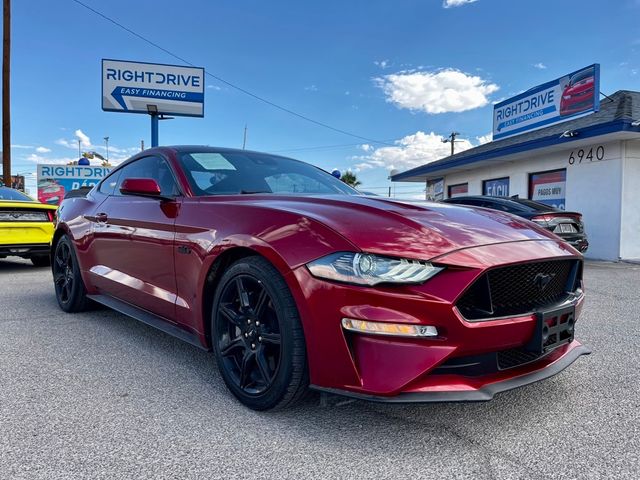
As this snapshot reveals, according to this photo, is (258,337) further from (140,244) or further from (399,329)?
(140,244)

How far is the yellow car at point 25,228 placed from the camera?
22.6 ft

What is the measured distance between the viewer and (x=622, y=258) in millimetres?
10672

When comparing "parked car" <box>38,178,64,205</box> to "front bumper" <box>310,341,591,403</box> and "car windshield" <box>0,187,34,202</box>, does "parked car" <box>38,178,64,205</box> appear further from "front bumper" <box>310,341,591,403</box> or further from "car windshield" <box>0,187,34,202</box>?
"front bumper" <box>310,341,591,403</box>

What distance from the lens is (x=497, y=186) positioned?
591 inches

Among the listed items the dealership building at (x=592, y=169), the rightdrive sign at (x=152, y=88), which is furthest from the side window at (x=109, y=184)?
the rightdrive sign at (x=152, y=88)

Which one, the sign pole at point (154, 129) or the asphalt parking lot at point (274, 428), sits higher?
the sign pole at point (154, 129)

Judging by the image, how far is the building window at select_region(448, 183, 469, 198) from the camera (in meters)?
16.9

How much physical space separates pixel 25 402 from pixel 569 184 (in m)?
12.5

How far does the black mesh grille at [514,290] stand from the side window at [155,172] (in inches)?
78.1

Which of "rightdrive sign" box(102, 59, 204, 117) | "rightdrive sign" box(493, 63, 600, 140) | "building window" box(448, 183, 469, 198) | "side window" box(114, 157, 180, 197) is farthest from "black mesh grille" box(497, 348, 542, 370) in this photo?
"rightdrive sign" box(102, 59, 204, 117)

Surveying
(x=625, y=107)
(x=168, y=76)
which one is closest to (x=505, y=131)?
(x=625, y=107)

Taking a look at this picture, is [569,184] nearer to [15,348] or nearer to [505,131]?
[505,131]

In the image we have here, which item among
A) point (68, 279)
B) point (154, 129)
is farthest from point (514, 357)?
point (154, 129)

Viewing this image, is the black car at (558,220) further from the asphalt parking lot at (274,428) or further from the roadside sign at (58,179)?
the roadside sign at (58,179)
